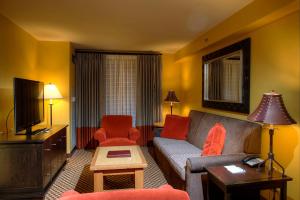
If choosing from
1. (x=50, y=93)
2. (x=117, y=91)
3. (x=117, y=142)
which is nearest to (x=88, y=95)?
(x=117, y=91)

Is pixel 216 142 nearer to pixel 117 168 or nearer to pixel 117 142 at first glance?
pixel 117 168

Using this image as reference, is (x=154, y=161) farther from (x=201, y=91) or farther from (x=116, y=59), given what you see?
(x=116, y=59)

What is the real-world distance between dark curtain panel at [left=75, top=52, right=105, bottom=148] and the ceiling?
83 cm

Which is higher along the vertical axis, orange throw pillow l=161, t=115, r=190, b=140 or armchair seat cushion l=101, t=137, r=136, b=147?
orange throw pillow l=161, t=115, r=190, b=140

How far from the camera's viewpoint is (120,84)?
5297 mm

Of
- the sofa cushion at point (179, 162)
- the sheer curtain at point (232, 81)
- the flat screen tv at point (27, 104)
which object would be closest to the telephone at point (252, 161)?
the sofa cushion at point (179, 162)

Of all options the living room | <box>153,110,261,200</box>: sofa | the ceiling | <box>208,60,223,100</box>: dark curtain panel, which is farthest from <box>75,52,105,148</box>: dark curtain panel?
<box>208,60,223,100</box>: dark curtain panel

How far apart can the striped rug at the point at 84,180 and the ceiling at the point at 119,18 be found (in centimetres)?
234

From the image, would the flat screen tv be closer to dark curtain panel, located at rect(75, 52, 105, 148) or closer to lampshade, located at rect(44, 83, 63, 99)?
lampshade, located at rect(44, 83, 63, 99)

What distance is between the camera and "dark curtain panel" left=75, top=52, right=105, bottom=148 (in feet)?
16.5

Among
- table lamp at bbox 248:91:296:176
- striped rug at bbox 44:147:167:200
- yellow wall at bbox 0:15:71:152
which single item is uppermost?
yellow wall at bbox 0:15:71:152

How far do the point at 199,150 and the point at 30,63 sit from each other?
328cm

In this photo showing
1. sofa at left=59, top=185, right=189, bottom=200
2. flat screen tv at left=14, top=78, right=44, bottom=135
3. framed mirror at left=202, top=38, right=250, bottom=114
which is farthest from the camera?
framed mirror at left=202, top=38, right=250, bottom=114

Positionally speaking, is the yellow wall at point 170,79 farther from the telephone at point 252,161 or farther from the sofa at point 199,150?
the telephone at point 252,161
